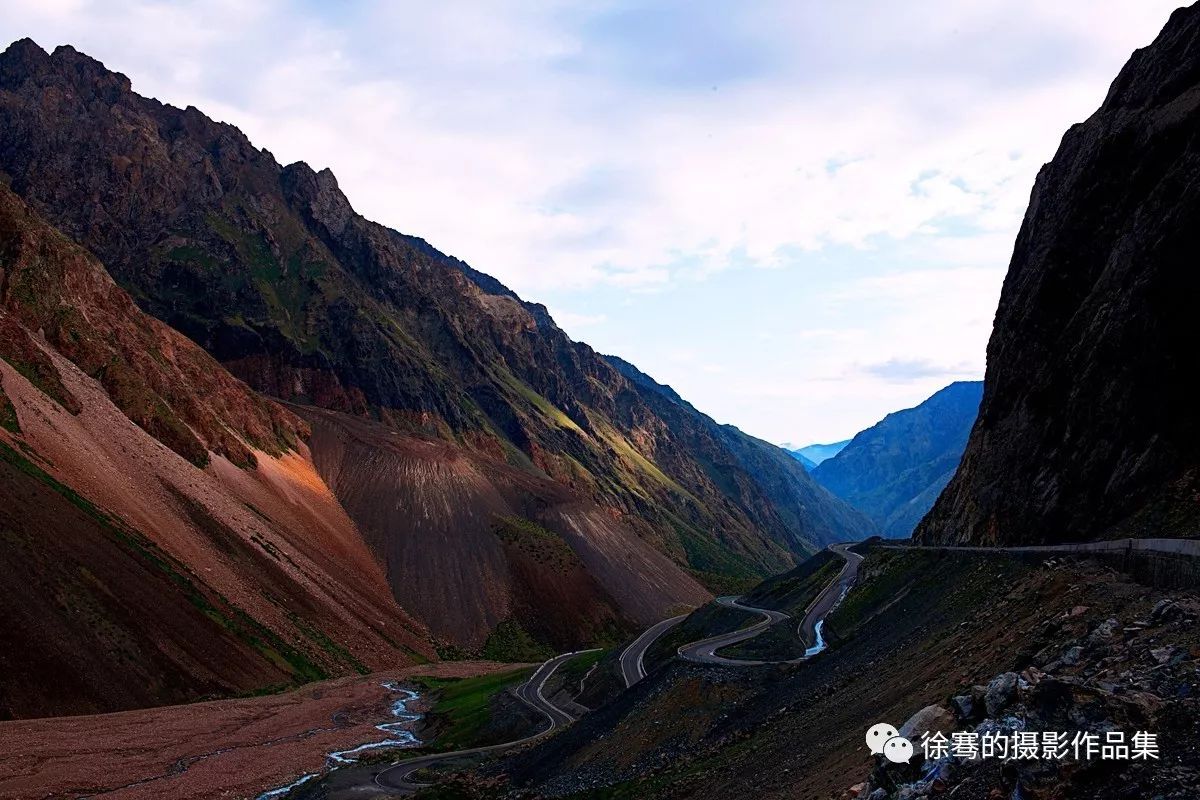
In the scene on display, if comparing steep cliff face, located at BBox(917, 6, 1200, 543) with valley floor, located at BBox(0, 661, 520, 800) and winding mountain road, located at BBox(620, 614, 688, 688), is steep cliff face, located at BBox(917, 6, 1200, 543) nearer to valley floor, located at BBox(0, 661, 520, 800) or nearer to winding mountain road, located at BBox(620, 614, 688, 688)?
winding mountain road, located at BBox(620, 614, 688, 688)

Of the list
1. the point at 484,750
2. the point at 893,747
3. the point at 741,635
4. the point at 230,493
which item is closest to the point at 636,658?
the point at 741,635

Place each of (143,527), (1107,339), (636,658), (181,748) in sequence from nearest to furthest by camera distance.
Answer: (1107,339)
(181,748)
(636,658)
(143,527)

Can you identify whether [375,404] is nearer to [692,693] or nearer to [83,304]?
[83,304]

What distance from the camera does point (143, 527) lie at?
88.4 meters

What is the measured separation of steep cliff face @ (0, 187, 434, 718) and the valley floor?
436cm

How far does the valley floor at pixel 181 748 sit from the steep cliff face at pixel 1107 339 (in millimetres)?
50623

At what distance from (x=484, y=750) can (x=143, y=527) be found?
51527 millimetres

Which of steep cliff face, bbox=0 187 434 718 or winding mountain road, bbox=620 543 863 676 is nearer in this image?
winding mountain road, bbox=620 543 863 676

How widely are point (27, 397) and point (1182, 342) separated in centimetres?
10644

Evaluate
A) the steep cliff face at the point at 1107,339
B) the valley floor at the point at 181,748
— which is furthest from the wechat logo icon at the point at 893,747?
the valley floor at the point at 181,748

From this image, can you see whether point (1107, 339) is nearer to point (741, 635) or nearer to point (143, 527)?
point (741, 635)

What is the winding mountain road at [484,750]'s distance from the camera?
51.0 m

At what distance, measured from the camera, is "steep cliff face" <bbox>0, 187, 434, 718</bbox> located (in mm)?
65188

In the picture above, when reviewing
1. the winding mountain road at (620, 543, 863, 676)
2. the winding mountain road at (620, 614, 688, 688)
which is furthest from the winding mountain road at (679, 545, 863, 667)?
the winding mountain road at (620, 614, 688, 688)
